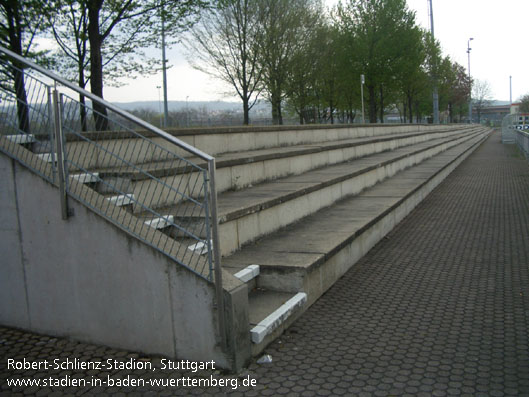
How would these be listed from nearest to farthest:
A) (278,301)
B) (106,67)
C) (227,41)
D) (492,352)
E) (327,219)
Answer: (492,352) < (278,301) < (327,219) < (106,67) < (227,41)

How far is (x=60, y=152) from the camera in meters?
4.07

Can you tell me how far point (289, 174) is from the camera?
28.4 ft

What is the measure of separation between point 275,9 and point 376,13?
732cm

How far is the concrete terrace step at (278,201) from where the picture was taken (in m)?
5.09

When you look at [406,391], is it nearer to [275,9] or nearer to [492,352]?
[492,352]

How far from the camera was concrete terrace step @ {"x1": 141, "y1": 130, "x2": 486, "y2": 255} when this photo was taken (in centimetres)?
509

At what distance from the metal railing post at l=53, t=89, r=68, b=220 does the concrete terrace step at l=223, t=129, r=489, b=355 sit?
4.96 feet

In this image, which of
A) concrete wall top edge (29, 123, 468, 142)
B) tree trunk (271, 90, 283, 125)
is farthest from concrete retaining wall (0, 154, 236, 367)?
tree trunk (271, 90, 283, 125)

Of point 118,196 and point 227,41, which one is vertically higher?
point 227,41

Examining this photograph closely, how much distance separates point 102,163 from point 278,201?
6.93 ft

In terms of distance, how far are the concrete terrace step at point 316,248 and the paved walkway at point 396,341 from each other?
182 millimetres

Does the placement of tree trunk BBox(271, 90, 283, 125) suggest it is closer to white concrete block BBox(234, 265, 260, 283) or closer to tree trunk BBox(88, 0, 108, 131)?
tree trunk BBox(88, 0, 108, 131)

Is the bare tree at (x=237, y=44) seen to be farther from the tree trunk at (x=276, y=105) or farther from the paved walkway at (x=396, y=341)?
the paved walkway at (x=396, y=341)

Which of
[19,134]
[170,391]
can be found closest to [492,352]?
[170,391]
